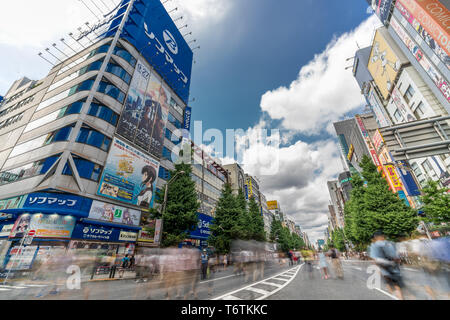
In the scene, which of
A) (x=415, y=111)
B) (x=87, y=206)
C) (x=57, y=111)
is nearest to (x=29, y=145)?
(x=57, y=111)

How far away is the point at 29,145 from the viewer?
20078mm

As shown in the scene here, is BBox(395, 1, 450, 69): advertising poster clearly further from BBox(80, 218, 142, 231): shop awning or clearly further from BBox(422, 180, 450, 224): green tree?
BBox(80, 218, 142, 231): shop awning

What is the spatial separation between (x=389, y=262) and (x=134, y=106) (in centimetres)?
2489

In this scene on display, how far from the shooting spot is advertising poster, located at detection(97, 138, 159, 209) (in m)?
17.3

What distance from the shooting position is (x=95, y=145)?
17656mm

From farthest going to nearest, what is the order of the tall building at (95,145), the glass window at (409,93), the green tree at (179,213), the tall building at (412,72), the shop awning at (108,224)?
the glass window at (409,93), the tall building at (412,72), the green tree at (179,213), the shop awning at (108,224), the tall building at (95,145)

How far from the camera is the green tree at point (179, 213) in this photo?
17469 millimetres

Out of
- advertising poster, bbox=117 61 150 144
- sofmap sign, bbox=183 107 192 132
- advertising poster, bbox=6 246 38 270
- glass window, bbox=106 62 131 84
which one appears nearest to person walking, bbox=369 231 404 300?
advertising poster, bbox=6 246 38 270

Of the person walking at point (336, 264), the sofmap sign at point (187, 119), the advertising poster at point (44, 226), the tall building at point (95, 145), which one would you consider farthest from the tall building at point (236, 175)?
the person walking at point (336, 264)

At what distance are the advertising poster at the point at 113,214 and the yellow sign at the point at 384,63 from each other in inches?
1854

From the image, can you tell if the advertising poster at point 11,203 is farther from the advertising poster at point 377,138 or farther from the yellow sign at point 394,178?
the yellow sign at point 394,178

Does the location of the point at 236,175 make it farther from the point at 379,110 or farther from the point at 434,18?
the point at 434,18

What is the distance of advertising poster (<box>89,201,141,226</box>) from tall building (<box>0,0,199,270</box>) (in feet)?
0.28
